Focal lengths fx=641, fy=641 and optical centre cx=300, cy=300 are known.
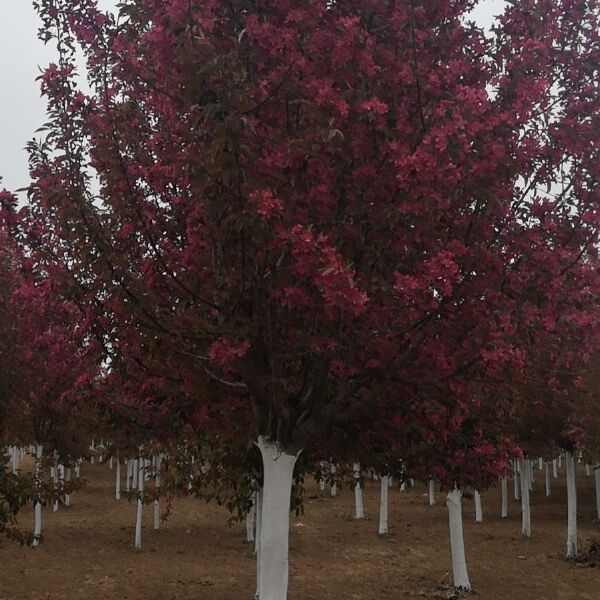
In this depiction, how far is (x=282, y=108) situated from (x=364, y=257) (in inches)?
56.9

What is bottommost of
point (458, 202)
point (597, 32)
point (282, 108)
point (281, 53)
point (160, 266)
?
point (160, 266)

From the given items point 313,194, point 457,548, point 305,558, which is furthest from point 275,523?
point 305,558

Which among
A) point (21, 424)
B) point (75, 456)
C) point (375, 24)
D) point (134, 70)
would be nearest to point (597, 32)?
point (375, 24)

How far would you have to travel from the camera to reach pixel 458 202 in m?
5.40

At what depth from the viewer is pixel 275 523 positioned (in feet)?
20.3

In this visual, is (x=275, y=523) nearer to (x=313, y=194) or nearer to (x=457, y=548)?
(x=313, y=194)

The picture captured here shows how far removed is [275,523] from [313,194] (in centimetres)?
320

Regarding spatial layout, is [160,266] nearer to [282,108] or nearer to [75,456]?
[282,108]

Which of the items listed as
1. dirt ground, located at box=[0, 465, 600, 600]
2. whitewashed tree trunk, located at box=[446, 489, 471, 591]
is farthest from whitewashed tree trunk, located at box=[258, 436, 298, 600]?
whitewashed tree trunk, located at box=[446, 489, 471, 591]

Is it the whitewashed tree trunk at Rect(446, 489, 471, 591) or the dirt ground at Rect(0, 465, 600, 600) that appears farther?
the dirt ground at Rect(0, 465, 600, 600)

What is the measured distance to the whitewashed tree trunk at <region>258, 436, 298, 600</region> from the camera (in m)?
6.11

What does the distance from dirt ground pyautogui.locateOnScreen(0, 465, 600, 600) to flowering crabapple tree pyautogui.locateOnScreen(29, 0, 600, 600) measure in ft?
26.2

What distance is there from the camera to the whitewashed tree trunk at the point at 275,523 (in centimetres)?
611

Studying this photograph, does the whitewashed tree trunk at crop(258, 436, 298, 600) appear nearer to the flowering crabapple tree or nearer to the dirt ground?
the flowering crabapple tree
